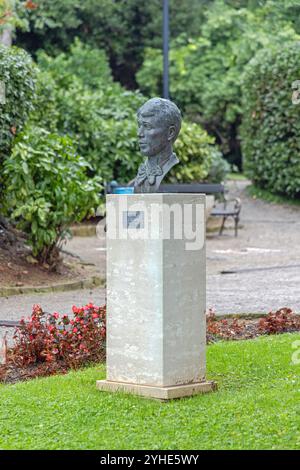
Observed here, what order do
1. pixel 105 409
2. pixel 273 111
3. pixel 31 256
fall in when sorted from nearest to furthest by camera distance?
pixel 105 409 < pixel 31 256 < pixel 273 111

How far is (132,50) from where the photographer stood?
1347 inches

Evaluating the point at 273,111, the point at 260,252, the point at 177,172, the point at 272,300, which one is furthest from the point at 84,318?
the point at 273,111

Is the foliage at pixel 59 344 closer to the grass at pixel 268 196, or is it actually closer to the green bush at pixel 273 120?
the green bush at pixel 273 120

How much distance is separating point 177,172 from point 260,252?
156 inches

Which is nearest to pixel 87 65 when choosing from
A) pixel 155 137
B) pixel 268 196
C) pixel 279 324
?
pixel 268 196

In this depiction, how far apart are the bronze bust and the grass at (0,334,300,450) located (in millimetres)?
1467

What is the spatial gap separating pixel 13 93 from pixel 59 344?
5992mm

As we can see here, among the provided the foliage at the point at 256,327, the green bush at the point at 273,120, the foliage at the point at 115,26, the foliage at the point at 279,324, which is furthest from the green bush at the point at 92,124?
the foliage at the point at 279,324

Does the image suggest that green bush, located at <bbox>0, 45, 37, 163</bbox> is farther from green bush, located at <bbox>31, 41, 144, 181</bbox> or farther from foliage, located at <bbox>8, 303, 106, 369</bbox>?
foliage, located at <bbox>8, 303, 106, 369</bbox>

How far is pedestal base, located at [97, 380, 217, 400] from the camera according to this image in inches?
279

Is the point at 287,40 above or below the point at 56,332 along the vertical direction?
above

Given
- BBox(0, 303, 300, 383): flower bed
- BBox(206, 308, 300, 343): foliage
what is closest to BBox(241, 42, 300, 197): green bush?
BBox(206, 308, 300, 343): foliage

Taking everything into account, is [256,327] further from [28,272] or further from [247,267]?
[247,267]

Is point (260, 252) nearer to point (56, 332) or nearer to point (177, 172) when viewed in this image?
point (177, 172)
